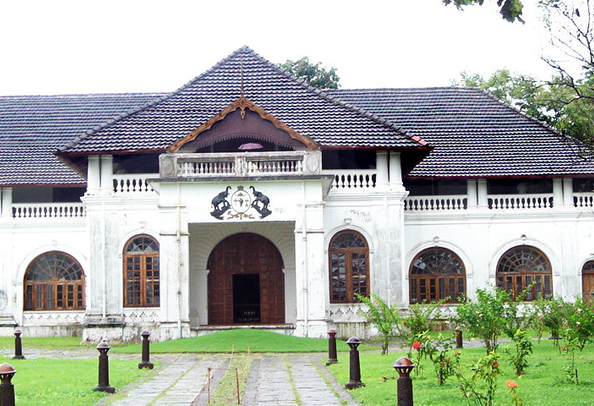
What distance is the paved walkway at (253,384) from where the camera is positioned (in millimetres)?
13298

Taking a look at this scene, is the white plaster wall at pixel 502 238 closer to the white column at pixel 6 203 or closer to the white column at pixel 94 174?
the white column at pixel 94 174

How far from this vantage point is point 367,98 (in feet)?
106

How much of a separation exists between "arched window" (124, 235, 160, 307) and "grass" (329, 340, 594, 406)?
355 inches

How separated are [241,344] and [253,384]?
6818 mm

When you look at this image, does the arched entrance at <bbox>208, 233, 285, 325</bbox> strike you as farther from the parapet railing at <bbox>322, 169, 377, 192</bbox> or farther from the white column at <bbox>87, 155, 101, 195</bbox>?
the white column at <bbox>87, 155, 101, 195</bbox>

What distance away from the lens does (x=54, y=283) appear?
94.5 ft

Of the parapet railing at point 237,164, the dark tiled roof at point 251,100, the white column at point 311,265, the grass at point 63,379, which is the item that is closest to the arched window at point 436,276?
the dark tiled roof at point 251,100

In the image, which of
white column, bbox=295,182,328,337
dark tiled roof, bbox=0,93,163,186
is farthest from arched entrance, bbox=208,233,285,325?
dark tiled roof, bbox=0,93,163,186

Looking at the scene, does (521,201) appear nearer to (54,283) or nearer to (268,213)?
(268,213)

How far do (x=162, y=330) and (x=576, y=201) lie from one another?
44.3ft

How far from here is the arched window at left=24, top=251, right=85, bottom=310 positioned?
28.6 metres

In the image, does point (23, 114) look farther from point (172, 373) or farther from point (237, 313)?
point (172, 373)

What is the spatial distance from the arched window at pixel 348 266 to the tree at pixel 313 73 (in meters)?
21.7

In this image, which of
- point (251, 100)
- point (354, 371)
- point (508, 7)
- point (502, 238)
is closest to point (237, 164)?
point (251, 100)
